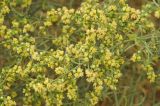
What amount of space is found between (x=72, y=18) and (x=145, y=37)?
1.35ft

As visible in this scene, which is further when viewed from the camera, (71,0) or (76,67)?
(71,0)

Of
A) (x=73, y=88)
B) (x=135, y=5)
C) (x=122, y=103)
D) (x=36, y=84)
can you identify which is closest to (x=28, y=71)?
(x=36, y=84)

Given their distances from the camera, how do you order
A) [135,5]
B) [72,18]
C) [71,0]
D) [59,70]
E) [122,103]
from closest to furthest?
[59,70], [72,18], [122,103], [71,0], [135,5]

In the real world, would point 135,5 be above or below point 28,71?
above

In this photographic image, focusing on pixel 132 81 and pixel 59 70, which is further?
pixel 132 81

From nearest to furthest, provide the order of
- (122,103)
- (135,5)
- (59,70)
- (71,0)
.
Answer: (59,70) → (122,103) → (71,0) → (135,5)

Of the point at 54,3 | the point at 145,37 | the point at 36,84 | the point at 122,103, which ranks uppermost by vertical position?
the point at 54,3

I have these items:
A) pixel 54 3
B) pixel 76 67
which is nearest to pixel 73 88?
pixel 76 67

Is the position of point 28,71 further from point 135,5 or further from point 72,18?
point 135,5

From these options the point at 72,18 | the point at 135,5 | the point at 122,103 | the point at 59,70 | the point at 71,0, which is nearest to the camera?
the point at 59,70

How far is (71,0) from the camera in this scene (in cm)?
296

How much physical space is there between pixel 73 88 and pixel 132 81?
2.81 feet

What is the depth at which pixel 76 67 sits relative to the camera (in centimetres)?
206

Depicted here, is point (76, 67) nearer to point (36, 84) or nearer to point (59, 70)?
point (59, 70)
